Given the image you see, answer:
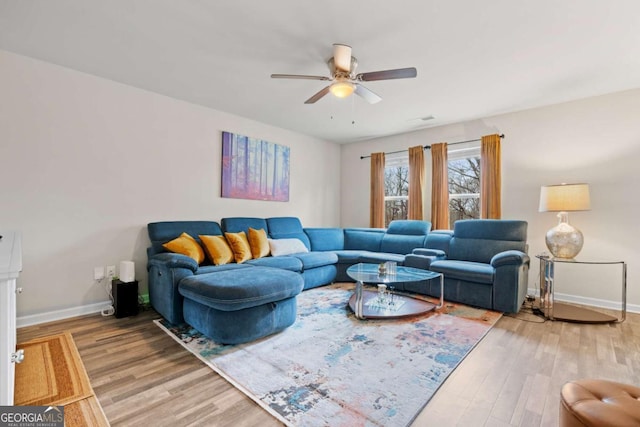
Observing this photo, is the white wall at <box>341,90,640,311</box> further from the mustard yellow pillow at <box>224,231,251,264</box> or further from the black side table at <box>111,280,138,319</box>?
the black side table at <box>111,280,138,319</box>

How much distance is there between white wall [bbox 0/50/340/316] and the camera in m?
2.74

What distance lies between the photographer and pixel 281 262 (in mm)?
3588

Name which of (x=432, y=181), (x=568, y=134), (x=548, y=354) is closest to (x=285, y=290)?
(x=548, y=354)

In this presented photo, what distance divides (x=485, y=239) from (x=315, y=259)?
2.32m

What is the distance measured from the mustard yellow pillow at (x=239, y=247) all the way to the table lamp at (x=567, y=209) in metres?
3.60

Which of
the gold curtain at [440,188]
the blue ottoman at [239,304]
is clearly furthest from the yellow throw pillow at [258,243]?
the gold curtain at [440,188]

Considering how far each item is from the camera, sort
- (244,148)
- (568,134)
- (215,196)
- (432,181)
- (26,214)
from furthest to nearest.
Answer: (432,181), (244,148), (215,196), (568,134), (26,214)

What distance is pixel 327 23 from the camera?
2193 mm

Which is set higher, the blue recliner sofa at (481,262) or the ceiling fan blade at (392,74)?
the ceiling fan blade at (392,74)

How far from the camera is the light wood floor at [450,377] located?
5.10 ft

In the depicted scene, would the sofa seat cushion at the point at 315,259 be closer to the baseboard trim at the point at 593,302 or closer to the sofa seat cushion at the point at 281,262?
the sofa seat cushion at the point at 281,262

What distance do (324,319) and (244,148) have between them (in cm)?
283

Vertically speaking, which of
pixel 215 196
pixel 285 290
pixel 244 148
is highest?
pixel 244 148

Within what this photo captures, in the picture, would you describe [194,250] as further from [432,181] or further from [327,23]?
[432,181]
